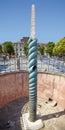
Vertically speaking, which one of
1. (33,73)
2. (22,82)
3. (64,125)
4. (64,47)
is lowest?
(64,125)

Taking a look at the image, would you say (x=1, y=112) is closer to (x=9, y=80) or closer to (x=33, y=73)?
(x=9, y=80)

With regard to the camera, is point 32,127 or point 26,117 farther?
point 26,117

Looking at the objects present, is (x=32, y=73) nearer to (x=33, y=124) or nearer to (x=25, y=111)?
(x=33, y=124)

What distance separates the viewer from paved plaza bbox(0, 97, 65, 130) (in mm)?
9901

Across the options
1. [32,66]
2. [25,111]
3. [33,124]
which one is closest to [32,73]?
[32,66]

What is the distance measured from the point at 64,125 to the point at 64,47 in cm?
2331

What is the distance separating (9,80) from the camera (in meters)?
13.4

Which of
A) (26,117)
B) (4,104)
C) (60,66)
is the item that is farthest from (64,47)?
(26,117)

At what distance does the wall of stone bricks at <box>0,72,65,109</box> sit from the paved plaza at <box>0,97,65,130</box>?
541mm

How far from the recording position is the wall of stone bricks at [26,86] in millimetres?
13098

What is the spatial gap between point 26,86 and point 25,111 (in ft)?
10.2

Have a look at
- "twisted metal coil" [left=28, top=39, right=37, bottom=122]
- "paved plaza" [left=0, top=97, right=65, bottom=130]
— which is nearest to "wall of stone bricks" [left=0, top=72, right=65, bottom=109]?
"paved plaza" [left=0, top=97, right=65, bottom=130]

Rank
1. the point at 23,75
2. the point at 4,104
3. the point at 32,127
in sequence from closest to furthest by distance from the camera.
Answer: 1. the point at 32,127
2. the point at 4,104
3. the point at 23,75

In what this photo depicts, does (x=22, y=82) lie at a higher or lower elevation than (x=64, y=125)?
higher
